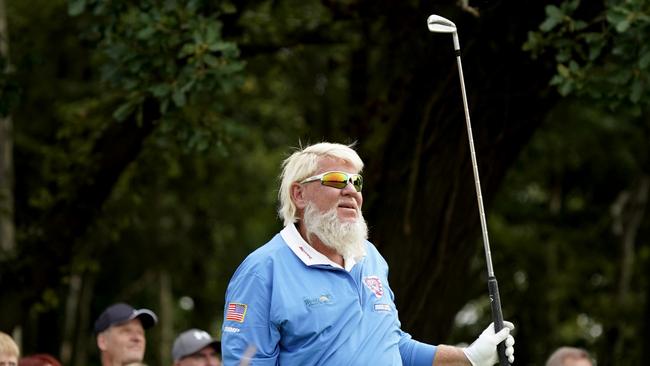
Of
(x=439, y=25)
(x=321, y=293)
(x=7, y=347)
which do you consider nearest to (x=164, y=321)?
(x=7, y=347)

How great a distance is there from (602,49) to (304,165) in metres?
3.74

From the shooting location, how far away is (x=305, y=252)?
17.6 feet

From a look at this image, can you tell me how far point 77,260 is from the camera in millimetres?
11641

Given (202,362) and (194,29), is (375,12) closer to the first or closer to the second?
(194,29)

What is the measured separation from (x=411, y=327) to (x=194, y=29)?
2.57 m

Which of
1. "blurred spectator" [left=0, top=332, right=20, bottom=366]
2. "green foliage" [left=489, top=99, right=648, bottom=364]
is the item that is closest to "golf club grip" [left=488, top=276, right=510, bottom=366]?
"blurred spectator" [left=0, top=332, right=20, bottom=366]

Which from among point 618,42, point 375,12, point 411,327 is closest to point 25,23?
point 375,12

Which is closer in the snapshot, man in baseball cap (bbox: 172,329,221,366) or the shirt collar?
the shirt collar

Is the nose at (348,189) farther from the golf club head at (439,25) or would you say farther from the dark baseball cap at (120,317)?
the dark baseball cap at (120,317)

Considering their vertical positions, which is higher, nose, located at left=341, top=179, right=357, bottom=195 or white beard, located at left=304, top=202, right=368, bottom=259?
nose, located at left=341, top=179, right=357, bottom=195

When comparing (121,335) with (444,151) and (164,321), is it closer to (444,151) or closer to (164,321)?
(444,151)

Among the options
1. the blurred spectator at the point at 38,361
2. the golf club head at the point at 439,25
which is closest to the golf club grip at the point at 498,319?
the golf club head at the point at 439,25

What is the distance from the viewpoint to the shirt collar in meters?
5.32

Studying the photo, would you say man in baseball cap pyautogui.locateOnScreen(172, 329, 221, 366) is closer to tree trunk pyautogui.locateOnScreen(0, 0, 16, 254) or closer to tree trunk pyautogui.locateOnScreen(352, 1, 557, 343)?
tree trunk pyautogui.locateOnScreen(352, 1, 557, 343)
